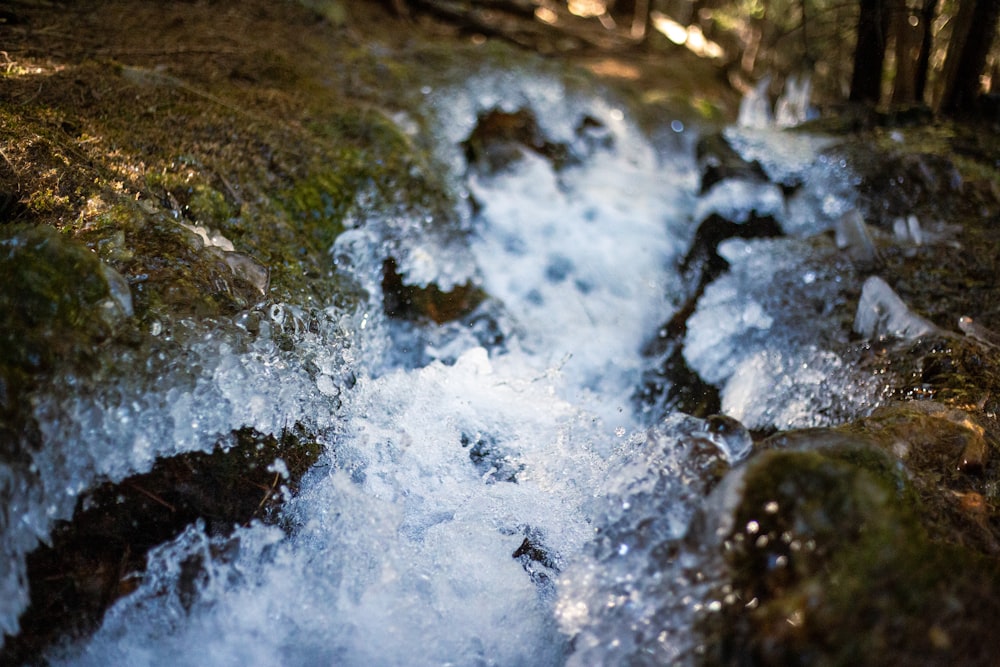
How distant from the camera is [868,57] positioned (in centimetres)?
563

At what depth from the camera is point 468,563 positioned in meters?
2.49

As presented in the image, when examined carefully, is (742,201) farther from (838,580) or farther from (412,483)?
(838,580)

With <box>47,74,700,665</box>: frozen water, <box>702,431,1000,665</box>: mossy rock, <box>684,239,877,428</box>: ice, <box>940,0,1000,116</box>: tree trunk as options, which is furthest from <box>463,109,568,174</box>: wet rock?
<box>702,431,1000,665</box>: mossy rock

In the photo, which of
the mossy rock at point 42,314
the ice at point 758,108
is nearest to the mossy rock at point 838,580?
the mossy rock at point 42,314

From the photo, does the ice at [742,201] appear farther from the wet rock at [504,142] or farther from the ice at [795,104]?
the ice at [795,104]

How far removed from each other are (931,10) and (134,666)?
6.65 meters

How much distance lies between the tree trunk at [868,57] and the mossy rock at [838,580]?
4971 millimetres

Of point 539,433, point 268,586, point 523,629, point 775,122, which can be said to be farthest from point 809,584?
point 775,122

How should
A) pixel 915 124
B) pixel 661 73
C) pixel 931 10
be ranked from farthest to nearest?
pixel 661 73 → pixel 915 124 → pixel 931 10

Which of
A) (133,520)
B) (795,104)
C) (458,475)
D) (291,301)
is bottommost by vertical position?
(458,475)

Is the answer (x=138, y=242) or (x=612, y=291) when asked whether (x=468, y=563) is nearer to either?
(x=138, y=242)

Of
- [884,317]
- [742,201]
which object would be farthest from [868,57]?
[884,317]

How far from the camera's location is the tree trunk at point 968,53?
15.8ft

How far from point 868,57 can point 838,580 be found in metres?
5.63
